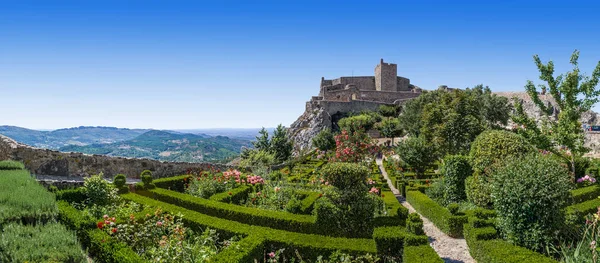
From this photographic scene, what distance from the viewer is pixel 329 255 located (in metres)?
7.32

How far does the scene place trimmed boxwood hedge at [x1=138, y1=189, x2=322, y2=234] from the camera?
8.96 m

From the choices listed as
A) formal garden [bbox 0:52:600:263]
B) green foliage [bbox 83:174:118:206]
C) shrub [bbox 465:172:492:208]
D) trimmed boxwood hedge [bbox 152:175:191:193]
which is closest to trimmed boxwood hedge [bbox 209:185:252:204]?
formal garden [bbox 0:52:600:263]

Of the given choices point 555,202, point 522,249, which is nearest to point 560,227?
point 555,202

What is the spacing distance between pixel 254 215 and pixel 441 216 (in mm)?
Answer: 6000

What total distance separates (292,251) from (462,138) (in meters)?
15.9

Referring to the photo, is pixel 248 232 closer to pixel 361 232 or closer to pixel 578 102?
pixel 361 232

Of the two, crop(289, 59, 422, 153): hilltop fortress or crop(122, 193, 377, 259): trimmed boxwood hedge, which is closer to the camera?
crop(122, 193, 377, 259): trimmed boxwood hedge

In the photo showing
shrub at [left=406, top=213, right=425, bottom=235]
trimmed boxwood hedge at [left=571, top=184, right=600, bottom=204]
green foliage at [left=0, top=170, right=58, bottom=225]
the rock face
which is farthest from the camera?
the rock face

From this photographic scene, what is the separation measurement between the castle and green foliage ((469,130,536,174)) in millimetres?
40554

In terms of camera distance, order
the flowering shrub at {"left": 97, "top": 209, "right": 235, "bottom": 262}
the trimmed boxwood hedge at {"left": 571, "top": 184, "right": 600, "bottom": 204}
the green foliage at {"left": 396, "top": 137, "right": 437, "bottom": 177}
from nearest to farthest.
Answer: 1. the flowering shrub at {"left": 97, "top": 209, "right": 235, "bottom": 262}
2. the trimmed boxwood hedge at {"left": 571, "top": 184, "right": 600, "bottom": 204}
3. the green foliage at {"left": 396, "top": 137, "right": 437, "bottom": 177}

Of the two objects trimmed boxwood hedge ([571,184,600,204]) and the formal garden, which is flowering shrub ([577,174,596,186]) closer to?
trimmed boxwood hedge ([571,184,600,204])

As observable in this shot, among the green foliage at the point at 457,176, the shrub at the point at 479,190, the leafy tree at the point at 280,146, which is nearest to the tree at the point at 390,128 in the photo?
the leafy tree at the point at 280,146

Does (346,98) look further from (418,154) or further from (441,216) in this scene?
(441,216)

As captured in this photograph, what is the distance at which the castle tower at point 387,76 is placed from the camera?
6084cm
